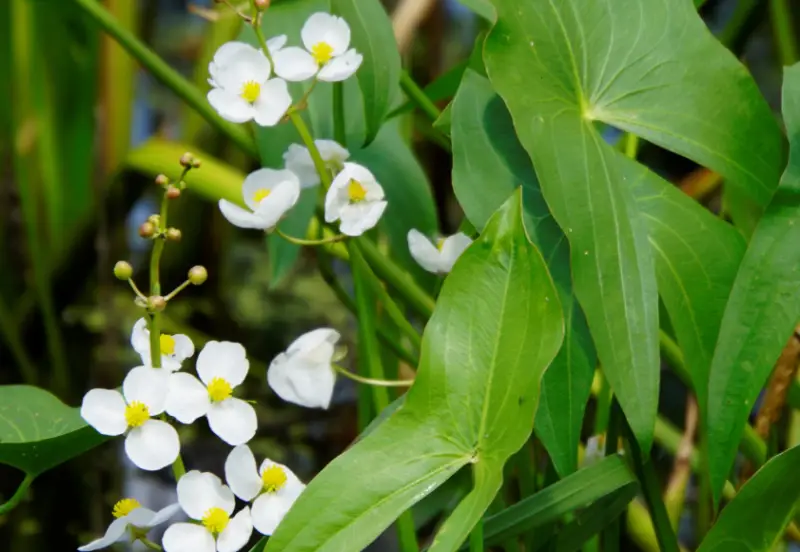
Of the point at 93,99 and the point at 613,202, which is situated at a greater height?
the point at 613,202

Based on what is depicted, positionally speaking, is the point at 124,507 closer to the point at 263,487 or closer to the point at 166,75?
the point at 263,487

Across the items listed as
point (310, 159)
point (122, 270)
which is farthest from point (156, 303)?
point (310, 159)

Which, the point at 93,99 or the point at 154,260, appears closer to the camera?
the point at 154,260

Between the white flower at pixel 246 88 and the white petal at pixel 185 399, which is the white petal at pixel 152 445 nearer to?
the white petal at pixel 185 399

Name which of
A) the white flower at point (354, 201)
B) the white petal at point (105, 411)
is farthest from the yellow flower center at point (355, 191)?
the white petal at point (105, 411)

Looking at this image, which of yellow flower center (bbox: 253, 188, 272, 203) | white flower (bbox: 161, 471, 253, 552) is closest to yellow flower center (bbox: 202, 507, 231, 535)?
white flower (bbox: 161, 471, 253, 552)

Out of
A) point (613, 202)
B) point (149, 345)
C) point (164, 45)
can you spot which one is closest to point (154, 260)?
point (149, 345)

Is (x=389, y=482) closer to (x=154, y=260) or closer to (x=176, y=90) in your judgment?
(x=154, y=260)
